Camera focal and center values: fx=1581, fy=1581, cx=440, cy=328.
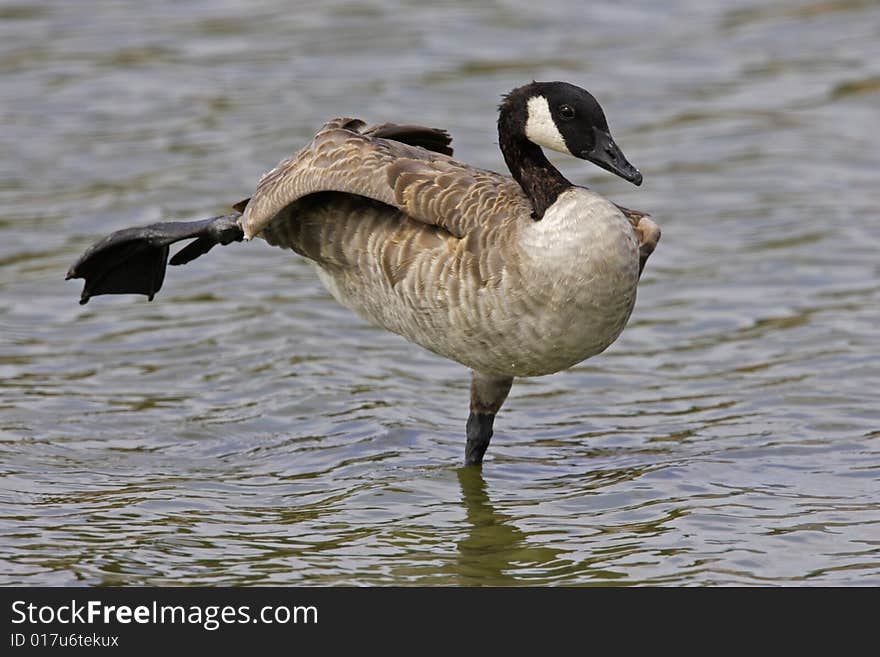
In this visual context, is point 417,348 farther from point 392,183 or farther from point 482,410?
point 392,183

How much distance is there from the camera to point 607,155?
700cm

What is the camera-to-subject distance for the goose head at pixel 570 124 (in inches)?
276

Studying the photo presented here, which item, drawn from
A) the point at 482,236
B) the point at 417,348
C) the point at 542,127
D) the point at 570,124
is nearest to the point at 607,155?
the point at 570,124

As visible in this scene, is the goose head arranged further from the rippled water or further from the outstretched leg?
the rippled water

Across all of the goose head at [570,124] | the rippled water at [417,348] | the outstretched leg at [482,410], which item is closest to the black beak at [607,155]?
the goose head at [570,124]

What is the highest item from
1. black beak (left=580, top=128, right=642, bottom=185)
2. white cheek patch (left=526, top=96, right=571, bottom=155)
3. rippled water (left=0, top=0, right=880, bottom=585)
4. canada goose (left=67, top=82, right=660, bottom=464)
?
white cheek patch (left=526, top=96, right=571, bottom=155)

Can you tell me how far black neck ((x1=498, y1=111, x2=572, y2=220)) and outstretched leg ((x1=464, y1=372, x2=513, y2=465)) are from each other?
1.12 meters

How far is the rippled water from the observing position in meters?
7.06

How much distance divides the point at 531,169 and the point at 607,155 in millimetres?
364

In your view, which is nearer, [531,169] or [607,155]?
[607,155]

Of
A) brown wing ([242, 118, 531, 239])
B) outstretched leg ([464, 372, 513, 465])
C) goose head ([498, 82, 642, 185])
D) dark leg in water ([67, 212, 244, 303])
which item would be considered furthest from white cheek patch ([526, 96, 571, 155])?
dark leg in water ([67, 212, 244, 303])

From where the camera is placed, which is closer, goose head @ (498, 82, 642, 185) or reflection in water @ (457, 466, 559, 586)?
reflection in water @ (457, 466, 559, 586)

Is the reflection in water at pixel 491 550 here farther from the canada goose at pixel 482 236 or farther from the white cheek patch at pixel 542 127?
the white cheek patch at pixel 542 127

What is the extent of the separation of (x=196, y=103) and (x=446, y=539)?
8431 millimetres
